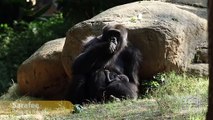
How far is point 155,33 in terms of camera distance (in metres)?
9.02

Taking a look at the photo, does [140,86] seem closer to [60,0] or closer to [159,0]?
[159,0]

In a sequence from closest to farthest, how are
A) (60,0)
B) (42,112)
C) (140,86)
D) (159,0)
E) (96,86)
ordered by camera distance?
(42,112) < (96,86) < (140,86) < (159,0) < (60,0)

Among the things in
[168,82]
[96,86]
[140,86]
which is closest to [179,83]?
[168,82]

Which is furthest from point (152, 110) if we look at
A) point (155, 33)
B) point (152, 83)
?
point (155, 33)

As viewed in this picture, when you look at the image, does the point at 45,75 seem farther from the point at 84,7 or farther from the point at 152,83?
the point at 84,7

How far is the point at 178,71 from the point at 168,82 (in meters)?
0.52

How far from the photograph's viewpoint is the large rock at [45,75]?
10.9 meters

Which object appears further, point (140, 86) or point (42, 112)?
point (140, 86)

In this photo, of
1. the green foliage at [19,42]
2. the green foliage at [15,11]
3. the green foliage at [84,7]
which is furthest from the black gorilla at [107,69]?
the green foliage at [15,11]

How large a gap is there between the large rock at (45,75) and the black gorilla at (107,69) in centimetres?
214

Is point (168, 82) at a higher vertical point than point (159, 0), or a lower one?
lower

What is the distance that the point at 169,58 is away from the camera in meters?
9.07

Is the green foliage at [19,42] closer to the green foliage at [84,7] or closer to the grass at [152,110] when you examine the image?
the green foliage at [84,7]

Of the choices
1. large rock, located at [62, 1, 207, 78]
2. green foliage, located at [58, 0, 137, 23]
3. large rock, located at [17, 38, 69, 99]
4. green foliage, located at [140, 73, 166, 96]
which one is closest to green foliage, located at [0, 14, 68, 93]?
green foliage, located at [58, 0, 137, 23]
